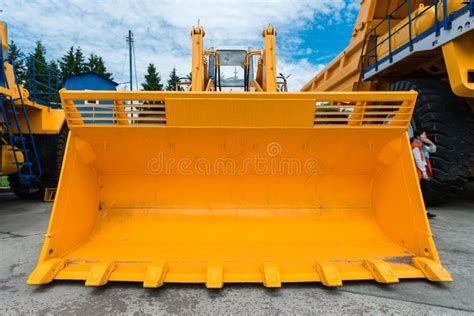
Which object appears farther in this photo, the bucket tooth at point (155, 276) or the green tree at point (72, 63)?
the green tree at point (72, 63)

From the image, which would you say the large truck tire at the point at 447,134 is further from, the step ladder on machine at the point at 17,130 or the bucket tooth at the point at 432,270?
the step ladder on machine at the point at 17,130

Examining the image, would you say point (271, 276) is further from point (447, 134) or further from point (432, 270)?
point (447, 134)

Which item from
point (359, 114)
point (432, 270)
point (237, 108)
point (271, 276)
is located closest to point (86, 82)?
point (237, 108)

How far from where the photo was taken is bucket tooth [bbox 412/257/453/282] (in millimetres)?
2163

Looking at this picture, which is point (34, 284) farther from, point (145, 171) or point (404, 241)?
point (404, 241)

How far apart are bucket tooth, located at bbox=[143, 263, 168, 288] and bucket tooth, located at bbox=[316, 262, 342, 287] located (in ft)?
3.71

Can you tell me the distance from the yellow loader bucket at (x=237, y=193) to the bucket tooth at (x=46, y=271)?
0.01 meters

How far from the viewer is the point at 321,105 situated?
8.20ft

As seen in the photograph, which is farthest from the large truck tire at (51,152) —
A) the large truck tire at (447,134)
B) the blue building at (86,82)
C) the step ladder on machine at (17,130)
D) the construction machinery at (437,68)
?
the blue building at (86,82)

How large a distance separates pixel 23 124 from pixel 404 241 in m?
6.57

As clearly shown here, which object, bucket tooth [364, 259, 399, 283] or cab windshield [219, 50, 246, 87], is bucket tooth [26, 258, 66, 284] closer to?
bucket tooth [364, 259, 399, 283]

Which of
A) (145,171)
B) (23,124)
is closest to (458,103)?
(145,171)

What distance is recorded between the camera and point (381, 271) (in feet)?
7.13

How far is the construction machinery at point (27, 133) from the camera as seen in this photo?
5.12m
